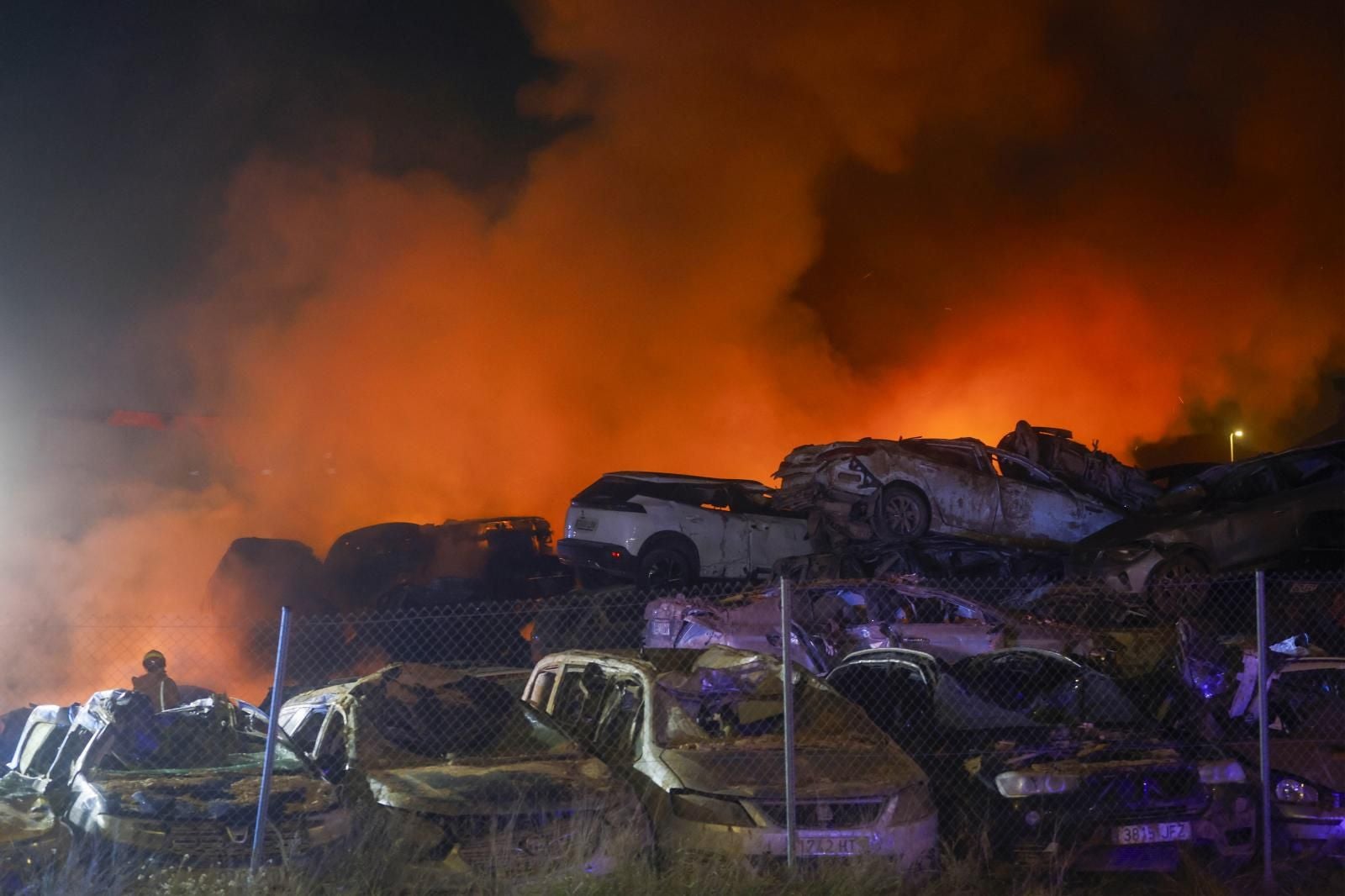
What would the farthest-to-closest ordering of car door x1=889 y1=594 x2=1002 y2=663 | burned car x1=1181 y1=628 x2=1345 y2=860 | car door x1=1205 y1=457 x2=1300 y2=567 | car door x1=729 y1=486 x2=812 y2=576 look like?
car door x1=729 y1=486 x2=812 y2=576 → car door x1=1205 y1=457 x2=1300 y2=567 → car door x1=889 y1=594 x2=1002 y2=663 → burned car x1=1181 y1=628 x2=1345 y2=860

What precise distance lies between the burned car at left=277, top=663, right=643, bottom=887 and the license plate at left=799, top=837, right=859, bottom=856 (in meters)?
0.76

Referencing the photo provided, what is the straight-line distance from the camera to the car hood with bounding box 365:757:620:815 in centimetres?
559

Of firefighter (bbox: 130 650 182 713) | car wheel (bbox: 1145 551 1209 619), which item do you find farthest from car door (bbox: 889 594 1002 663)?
firefighter (bbox: 130 650 182 713)

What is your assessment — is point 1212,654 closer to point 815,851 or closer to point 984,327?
point 815,851

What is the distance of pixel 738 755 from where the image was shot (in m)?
6.10

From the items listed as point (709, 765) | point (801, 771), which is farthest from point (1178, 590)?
point (709, 765)

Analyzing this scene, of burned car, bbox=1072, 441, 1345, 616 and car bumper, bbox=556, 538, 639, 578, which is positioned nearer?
burned car, bbox=1072, 441, 1345, 616

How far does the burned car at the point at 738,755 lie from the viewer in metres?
5.66

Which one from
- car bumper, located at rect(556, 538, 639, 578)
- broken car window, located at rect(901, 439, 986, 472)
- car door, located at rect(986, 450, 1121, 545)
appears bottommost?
car bumper, located at rect(556, 538, 639, 578)

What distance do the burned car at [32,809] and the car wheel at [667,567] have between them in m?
7.58

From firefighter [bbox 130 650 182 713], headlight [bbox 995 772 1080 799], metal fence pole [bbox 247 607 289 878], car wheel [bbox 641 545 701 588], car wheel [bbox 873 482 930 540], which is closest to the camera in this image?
metal fence pole [bbox 247 607 289 878]

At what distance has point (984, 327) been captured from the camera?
22359 millimetres

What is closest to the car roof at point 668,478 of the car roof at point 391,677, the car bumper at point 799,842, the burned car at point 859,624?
the burned car at point 859,624

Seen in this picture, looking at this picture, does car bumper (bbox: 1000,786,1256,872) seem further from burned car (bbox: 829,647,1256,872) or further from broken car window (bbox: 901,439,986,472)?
broken car window (bbox: 901,439,986,472)
